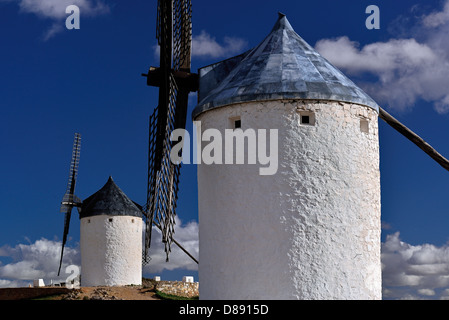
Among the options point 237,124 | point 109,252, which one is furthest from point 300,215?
point 109,252

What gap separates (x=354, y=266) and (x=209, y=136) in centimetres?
Result: 286

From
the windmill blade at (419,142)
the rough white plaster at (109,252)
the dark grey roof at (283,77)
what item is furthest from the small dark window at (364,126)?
the rough white plaster at (109,252)

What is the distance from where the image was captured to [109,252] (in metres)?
22.5

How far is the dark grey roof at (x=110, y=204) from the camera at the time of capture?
22969 mm

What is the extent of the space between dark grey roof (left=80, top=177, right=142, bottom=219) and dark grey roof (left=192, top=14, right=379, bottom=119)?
12296 millimetres

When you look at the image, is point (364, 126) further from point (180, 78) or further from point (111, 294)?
point (111, 294)

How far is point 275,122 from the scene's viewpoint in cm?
949

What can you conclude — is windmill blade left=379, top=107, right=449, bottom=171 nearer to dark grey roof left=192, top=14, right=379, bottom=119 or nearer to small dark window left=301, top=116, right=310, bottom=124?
dark grey roof left=192, top=14, right=379, bottom=119

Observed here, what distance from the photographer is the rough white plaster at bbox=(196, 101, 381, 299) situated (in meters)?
9.20

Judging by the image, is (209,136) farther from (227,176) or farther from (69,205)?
(69,205)

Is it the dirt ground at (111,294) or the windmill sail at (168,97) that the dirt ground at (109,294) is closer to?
the dirt ground at (111,294)

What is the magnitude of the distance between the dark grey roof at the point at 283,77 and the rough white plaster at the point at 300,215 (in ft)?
0.49
